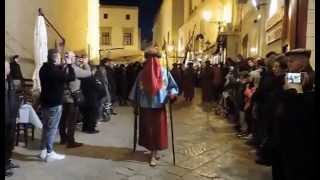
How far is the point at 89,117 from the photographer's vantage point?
35.2ft

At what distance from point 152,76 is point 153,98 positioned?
1.17 ft

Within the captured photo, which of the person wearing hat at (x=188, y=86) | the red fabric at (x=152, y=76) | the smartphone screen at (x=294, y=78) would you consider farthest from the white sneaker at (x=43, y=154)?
the person wearing hat at (x=188, y=86)

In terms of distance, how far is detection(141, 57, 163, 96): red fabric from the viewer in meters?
7.66

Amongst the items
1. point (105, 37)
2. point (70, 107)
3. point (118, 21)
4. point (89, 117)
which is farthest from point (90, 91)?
point (118, 21)

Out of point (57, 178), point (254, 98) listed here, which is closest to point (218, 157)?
point (254, 98)

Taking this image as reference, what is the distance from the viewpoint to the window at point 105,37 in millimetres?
60406

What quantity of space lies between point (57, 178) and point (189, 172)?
1.95m

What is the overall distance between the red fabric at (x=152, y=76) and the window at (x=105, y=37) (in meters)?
53.1

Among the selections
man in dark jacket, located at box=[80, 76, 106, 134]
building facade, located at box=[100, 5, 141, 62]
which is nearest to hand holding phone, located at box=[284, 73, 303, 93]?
man in dark jacket, located at box=[80, 76, 106, 134]

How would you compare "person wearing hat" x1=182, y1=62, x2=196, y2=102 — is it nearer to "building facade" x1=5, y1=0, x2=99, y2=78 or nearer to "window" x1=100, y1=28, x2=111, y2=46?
"building facade" x1=5, y1=0, x2=99, y2=78

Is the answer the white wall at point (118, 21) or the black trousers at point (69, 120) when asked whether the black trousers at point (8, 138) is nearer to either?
the black trousers at point (69, 120)

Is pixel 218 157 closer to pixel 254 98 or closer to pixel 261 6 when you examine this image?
pixel 254 98

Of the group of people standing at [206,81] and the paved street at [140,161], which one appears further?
the group of people standing at [206,81]

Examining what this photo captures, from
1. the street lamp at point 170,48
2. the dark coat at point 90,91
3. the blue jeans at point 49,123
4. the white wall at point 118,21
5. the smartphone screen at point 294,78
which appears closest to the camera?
the smartphone screen at point 294,78
